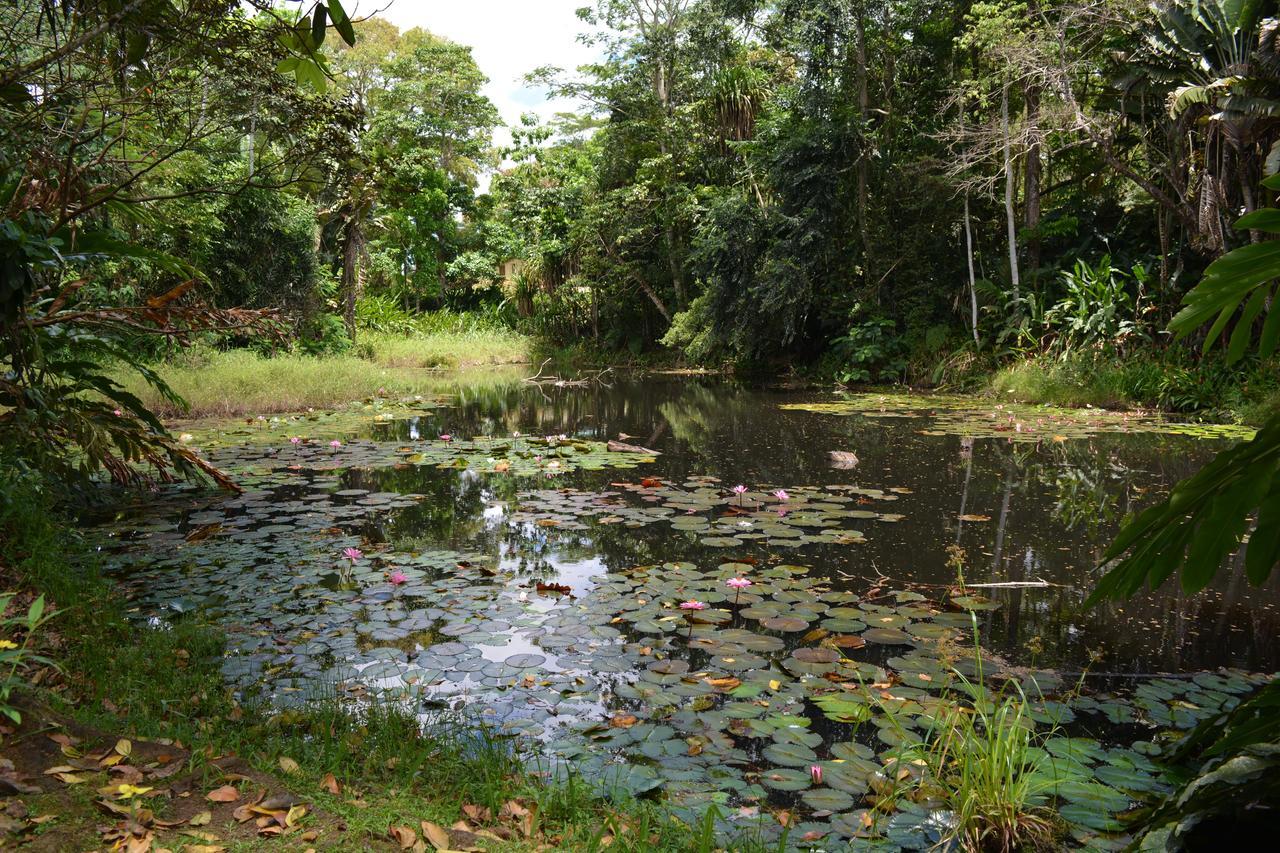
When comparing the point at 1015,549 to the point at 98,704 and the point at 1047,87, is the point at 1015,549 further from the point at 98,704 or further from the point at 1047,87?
the point at 1047,87

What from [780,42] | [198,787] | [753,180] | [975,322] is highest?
[780,42]

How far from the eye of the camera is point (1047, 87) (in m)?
11.9

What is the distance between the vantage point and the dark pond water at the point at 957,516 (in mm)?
3484

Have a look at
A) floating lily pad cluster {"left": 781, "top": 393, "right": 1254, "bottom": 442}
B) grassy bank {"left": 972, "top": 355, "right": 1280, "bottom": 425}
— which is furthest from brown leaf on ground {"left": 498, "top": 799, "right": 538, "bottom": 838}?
grassy bank {"left": 972, "top": 355, "right": 1280, "bottom": 425}

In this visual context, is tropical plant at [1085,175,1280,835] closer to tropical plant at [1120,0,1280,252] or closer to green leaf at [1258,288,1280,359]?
green leaf at [1258,288,1280,359]

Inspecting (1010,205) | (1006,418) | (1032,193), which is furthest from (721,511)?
(1032,193)

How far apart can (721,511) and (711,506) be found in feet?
0.36

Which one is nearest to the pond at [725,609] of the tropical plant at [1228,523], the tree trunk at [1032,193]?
the tropical plant at [1228,523]

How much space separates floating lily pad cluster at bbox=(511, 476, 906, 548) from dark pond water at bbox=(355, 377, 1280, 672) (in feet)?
0.45

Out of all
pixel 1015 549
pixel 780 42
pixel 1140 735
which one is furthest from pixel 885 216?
pixel 1140 735

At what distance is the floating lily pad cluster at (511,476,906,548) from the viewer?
495cm

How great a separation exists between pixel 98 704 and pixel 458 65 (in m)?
26.1

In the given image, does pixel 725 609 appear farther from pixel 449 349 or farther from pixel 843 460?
pixel 449 349

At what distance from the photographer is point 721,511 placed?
5.62 meters
